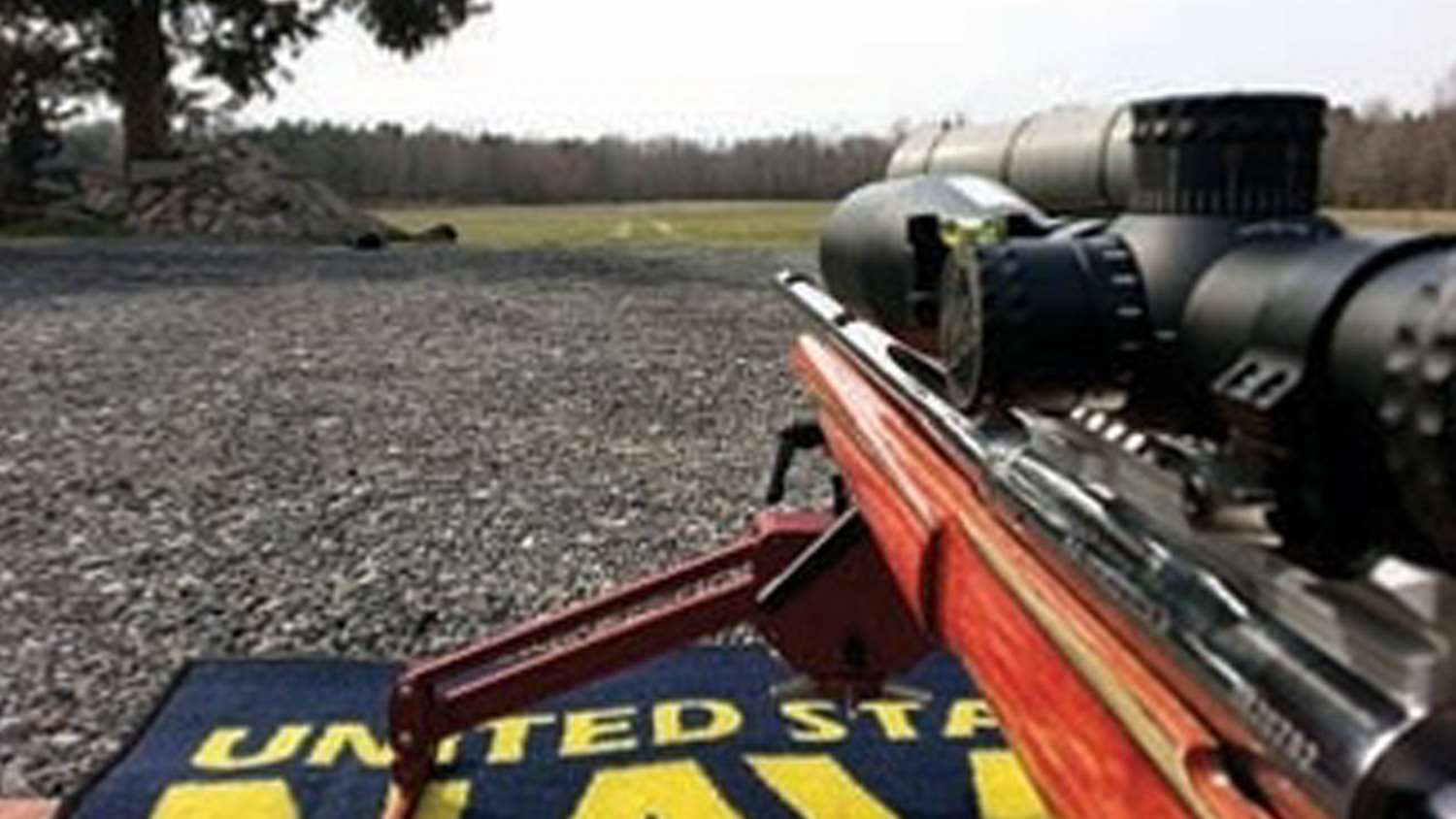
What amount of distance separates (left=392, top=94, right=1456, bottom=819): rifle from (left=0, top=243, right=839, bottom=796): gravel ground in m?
2.66

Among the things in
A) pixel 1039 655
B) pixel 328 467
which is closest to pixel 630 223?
pixel 328 467

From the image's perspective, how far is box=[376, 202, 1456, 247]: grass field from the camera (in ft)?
78.6

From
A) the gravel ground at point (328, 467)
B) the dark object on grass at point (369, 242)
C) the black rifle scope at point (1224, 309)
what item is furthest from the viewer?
the dark object on grass at point (369, 242)

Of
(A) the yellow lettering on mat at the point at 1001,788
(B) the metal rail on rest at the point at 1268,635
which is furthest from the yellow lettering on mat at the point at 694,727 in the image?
(B) the metal rail on rest at the point at 1268,635

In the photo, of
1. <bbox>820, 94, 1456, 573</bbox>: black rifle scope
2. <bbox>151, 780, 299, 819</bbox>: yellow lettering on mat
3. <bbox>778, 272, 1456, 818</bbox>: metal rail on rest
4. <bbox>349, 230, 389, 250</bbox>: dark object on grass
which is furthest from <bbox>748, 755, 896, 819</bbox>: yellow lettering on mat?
<bbox>349, 230, 389, 250</bbox>: dark object on grass

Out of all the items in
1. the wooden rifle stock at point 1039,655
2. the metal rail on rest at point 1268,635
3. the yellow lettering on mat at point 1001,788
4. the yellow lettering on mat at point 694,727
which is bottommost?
the yellow lettering on mat at point 694,727

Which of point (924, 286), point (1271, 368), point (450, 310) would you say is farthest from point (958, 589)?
point (450, 310)

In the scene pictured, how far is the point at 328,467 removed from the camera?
24.2 feet

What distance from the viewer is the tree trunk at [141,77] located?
22656mm

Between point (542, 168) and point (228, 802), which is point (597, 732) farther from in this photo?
point (542, 168)

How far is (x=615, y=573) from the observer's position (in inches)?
227

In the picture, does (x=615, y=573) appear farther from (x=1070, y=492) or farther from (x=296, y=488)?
(x=1070, y=492)

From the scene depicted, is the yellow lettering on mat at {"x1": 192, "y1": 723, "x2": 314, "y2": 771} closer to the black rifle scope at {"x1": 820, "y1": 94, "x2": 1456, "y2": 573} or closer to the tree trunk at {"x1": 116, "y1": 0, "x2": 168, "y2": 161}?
the black rifle scope at {"x1": 820, "y1": 94, "x2": 1456, "y2": 573}

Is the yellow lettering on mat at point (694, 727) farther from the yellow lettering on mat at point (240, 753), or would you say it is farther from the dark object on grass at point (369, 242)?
the dark object on grass at point (369, 242)
